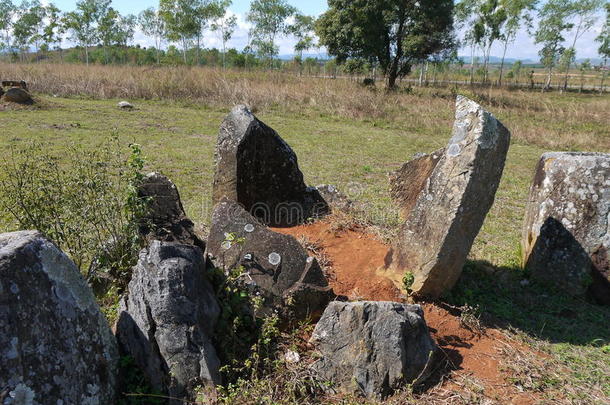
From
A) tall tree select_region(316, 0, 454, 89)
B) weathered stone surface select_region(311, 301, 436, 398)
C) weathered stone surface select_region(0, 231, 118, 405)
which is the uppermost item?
tall tree select_region(316, 0, 454, 89)

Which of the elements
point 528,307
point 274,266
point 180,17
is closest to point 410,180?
point 528,307

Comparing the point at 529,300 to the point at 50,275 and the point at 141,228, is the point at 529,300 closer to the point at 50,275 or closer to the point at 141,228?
the point at 141,228

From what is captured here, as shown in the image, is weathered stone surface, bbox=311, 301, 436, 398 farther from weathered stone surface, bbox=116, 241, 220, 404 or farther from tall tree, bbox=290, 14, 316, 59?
tall tree, bbox=290, 14, 316, 59

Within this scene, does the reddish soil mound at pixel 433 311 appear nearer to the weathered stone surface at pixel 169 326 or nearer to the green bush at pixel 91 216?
the weathered stone surface at pixel 169 326

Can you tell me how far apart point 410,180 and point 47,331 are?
218 inches

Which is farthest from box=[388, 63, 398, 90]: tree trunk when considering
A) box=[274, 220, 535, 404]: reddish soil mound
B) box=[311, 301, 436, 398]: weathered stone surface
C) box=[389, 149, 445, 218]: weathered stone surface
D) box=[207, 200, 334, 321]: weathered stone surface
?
box=[311, 301, 436, 398]: weathered stone surface

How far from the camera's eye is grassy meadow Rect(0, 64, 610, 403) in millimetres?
4828

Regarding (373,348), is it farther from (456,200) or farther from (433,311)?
(456,200)

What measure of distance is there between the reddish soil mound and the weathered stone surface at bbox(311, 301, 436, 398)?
0.38m

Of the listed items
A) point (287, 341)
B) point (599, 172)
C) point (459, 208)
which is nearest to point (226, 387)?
point (287, 341)

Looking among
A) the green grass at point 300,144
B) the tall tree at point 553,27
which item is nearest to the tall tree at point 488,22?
the tall tree at point 553,27

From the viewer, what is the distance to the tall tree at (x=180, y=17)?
1816 inches

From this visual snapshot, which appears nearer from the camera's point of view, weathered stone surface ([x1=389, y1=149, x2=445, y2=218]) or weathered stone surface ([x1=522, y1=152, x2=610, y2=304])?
weathered stone surface ([x1=522, y1=152, x2=610, y2=304])

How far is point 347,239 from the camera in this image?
18.2 ft
